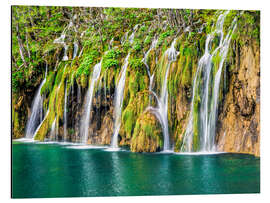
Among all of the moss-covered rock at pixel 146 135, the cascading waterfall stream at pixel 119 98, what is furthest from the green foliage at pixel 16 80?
the moss-covered rock at pixel 146 135

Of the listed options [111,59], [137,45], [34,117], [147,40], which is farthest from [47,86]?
[147,40]

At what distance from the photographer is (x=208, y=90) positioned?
25.3ft

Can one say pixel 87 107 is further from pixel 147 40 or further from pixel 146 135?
pixel 147 40

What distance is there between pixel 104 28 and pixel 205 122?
2920mm

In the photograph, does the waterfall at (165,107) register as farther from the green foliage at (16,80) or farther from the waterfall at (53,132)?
the green foliage at (16,80)

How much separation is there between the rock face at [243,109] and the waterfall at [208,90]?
0.66 feet

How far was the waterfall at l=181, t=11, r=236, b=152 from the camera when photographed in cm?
757

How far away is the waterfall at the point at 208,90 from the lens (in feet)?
24.8

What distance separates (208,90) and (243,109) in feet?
2.64

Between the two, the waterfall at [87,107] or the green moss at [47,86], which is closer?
the waterfall at [87,107]

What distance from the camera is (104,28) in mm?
7938

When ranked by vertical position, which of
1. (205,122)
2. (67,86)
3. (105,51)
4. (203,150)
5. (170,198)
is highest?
(105,51)
